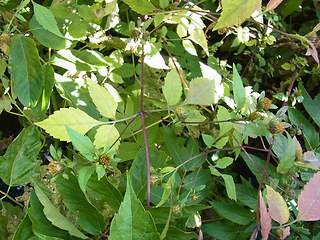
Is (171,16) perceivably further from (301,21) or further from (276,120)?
(301,21)

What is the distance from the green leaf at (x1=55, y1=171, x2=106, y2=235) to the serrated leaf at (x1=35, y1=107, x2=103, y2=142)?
75mm

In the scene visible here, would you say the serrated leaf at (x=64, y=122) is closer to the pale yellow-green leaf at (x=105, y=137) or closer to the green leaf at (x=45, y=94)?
the pale yellow-green leaf at (x=105, y=137)

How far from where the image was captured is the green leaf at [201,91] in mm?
629

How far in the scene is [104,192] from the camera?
0.62 metres

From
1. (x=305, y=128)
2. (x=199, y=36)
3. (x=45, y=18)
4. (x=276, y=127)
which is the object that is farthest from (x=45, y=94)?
(x=305, y=128)

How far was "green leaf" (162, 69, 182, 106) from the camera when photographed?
2.07ft

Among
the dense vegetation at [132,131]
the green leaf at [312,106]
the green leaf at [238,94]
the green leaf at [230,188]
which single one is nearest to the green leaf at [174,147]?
the dense vegetation at [132,131]

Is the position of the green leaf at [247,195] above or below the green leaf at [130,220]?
below

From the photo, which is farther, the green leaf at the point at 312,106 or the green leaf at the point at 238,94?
the green leaf at the point at 312,106

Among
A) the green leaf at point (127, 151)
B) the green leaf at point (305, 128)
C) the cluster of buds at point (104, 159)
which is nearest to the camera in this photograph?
the cluster of buds at point (104, 159)

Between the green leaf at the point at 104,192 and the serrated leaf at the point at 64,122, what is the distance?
99 millimetres

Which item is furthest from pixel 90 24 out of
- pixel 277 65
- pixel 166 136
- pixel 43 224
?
pixel 277 65

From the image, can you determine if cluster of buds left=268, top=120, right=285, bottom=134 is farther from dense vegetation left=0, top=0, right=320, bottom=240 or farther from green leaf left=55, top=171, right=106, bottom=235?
green leaf left=55, top=171, right=106, bottom=235

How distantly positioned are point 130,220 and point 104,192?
0.51ft
